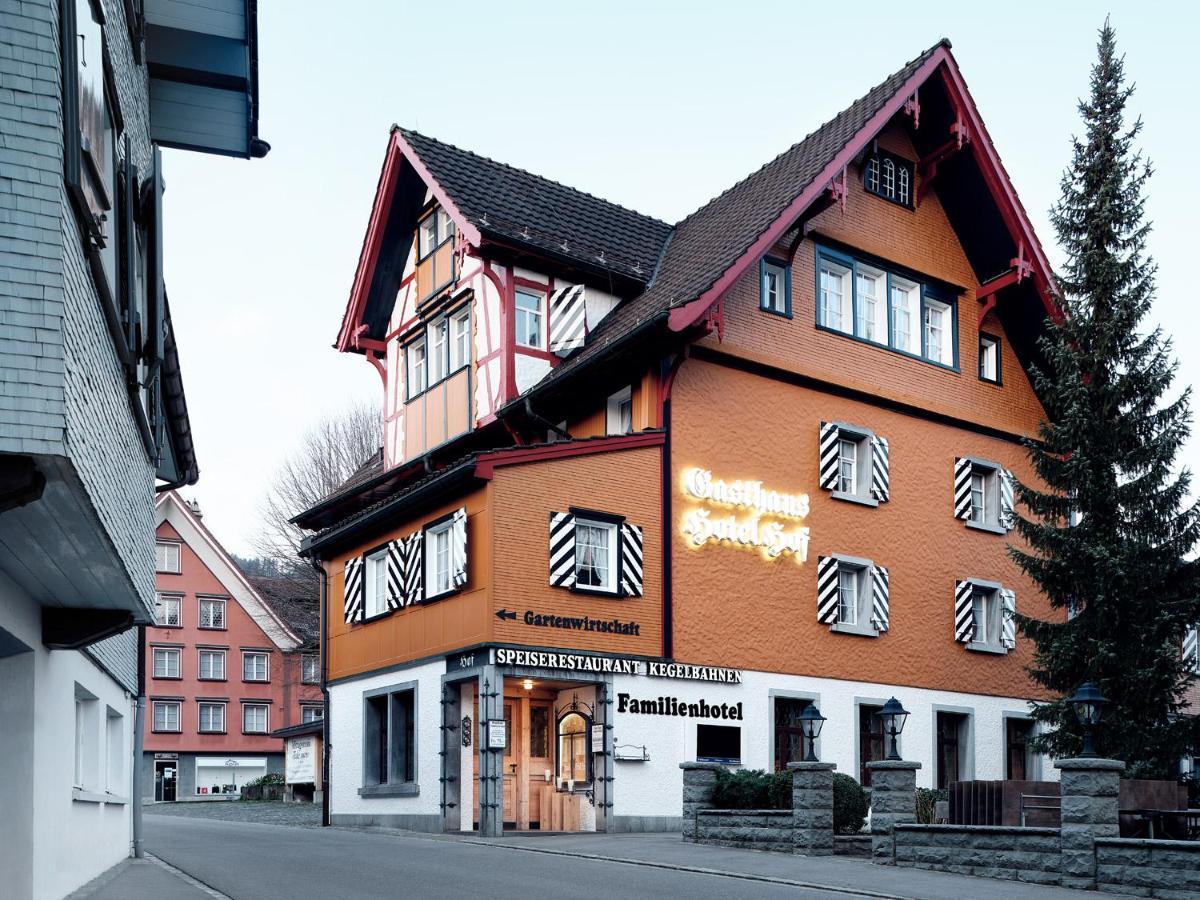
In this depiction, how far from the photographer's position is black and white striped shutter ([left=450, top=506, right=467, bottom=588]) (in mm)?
23516

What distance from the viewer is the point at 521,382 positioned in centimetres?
2669

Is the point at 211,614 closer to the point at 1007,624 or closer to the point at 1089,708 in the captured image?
the point at 1007,624

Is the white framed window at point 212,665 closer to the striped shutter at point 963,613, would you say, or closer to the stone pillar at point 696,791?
the striped shutter at point 963,613

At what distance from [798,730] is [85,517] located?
772 inches

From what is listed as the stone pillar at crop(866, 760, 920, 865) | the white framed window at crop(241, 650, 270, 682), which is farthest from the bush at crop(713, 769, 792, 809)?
the white framed window at crop(241, 650, 270, 682)

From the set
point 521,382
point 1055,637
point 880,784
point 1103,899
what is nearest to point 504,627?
point 521,382

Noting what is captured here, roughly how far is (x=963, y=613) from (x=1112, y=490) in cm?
579

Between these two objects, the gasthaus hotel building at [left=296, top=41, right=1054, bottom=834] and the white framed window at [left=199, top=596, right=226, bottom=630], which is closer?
the gasthaus hotel building at [left=296, top=41, right=1054, bottom=834]

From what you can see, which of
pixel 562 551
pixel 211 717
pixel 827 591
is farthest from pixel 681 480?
pixel 211 717

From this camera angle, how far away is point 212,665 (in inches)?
2421

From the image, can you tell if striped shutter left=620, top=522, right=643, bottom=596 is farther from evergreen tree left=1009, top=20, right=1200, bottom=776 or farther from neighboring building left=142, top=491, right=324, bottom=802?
neighboring building left=142, top=491, right=324, bottom=802

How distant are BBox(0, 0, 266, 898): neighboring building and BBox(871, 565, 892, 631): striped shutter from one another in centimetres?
1401

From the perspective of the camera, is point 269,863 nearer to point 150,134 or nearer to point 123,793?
point 123,793

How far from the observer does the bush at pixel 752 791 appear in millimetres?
19859
